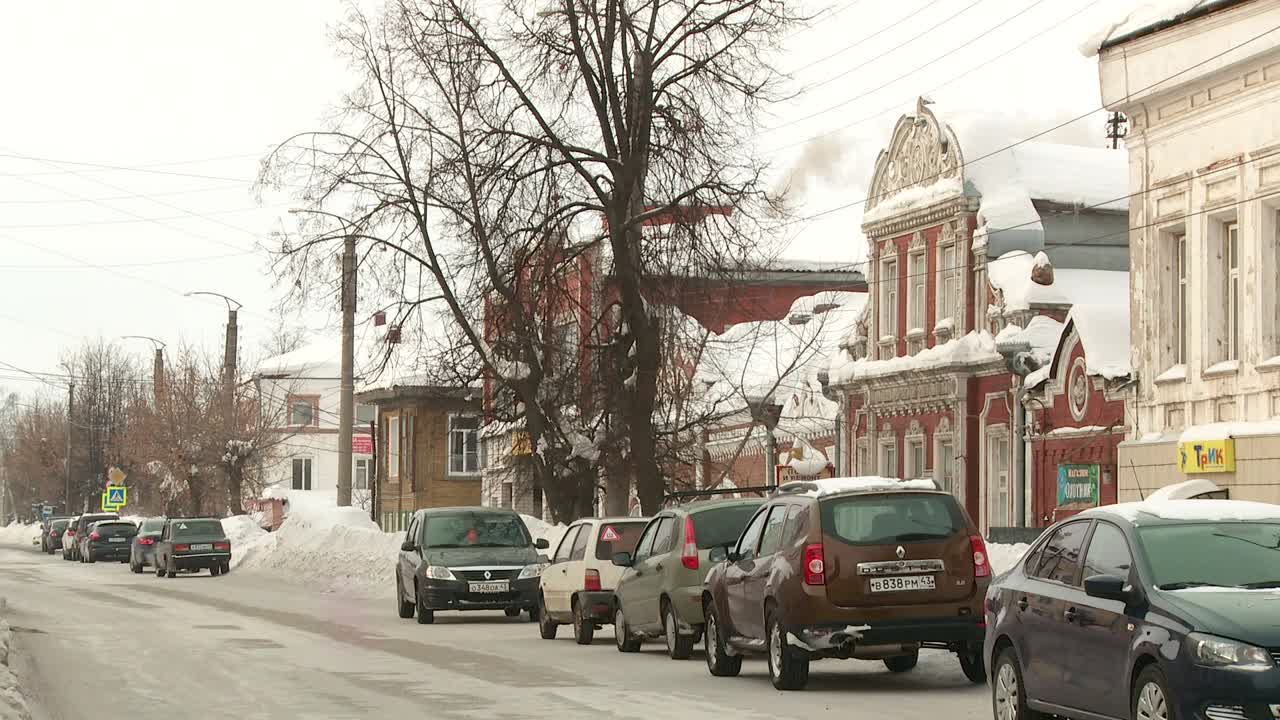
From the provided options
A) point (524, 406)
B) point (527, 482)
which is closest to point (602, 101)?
point (524, 406)

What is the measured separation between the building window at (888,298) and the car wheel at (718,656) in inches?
1149

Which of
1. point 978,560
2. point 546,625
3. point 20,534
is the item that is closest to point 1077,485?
point 546,625

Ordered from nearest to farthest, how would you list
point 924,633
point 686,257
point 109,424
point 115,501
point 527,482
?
point 924,633 → point 686,257 → point 527,482 → point 115,501 → point 109,424

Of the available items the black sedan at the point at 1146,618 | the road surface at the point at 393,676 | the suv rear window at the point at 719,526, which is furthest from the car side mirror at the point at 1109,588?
the suv rear window at the point at 719,526

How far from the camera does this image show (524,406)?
38406 mm

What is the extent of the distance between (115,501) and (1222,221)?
66.8m

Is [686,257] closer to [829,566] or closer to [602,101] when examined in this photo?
[602,101]

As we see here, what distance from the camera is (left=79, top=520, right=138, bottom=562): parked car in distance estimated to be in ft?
225

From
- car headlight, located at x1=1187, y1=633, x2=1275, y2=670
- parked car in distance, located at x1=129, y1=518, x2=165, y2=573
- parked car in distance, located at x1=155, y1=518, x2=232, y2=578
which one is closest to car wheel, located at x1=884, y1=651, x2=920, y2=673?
car headlight, located at x1=1187, y1=633, x2=1275, y2=670

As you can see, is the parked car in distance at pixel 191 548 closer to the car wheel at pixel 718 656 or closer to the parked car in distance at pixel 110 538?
the parked car in distance at pixel 110 538

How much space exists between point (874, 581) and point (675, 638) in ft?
15.9

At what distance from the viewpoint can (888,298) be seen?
47.4 m

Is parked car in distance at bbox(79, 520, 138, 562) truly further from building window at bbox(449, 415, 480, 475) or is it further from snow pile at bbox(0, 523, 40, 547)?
snow pile at bbox(0, 523, 40, 547)

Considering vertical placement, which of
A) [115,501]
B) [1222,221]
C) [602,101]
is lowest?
[115,501]
